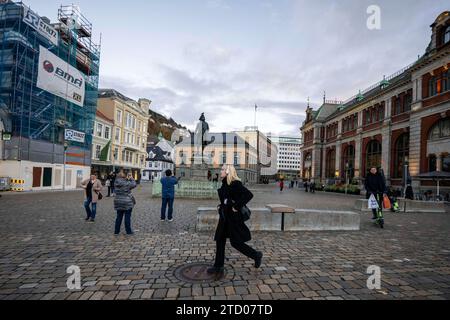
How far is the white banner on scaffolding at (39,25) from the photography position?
2208 centimetres

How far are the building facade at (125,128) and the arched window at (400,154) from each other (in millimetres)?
39344

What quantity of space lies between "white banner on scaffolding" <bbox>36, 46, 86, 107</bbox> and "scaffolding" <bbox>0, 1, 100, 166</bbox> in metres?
1.08

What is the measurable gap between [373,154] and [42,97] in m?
40.1

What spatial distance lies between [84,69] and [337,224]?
111 feet

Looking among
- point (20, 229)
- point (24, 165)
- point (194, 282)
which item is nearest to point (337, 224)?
point (194, 282)

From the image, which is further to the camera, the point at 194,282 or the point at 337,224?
the point at 337,224

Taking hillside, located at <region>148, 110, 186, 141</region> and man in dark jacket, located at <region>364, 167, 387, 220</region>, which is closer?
man in dark jacket, located at <region>364, 167, 387, 220</region>

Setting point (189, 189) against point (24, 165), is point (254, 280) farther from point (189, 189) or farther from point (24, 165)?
point (24, 165)

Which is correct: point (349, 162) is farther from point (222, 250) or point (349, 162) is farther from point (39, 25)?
point (39, 25)

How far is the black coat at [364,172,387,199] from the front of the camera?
30.2ft

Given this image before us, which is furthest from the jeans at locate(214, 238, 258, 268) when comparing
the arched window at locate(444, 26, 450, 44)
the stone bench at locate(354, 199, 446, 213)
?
the arched window at locate(444, 26, 450, 44)

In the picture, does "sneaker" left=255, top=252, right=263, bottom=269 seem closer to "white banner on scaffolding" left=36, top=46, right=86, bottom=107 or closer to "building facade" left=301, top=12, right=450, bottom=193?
"building facade" left=301, top=12, right=450, bottom=193

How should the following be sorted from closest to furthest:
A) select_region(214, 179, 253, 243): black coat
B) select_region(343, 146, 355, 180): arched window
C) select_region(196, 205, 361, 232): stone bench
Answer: select_region(214, 179, 253, 243): black coat, select_region(196, 205, 361, 232): stone bench, select_region(343, 146, 355, 180): arched window

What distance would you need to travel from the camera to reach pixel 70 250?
546cm
